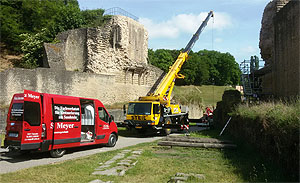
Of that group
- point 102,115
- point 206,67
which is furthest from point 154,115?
point 206,67

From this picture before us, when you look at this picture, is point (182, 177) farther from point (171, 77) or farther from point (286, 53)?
point (171, 77)

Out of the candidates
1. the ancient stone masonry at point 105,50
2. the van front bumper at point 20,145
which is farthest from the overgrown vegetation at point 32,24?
the van front bumper at point 20,145

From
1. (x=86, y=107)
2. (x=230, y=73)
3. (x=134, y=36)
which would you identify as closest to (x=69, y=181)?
(x=86, y=107)

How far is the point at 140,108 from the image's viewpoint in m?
14.8

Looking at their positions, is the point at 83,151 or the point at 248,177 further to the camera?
the point at 83,151

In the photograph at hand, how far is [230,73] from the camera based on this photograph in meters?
71.6

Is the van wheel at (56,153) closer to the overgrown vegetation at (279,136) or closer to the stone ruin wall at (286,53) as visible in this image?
the overgrown vegetation at (279,136)

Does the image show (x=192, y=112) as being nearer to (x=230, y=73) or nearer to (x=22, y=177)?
(x=22, y=177)

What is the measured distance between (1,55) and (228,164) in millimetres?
26571

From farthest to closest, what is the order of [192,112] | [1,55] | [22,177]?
[192,112] → [1,55] → [22,177]

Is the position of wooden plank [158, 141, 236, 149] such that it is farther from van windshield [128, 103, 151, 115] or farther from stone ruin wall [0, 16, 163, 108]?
stone ruin wall [0, 16, 163, 108]

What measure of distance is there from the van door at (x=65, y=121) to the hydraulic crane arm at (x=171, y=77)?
730 centimetres

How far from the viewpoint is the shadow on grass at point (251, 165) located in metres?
5.37

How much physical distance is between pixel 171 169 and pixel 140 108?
8390mm
